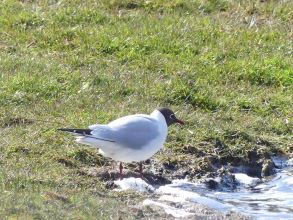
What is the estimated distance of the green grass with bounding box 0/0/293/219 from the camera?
28.2ft

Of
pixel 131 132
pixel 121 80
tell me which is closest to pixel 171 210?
pixel 131 132

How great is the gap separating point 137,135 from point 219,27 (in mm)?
4376

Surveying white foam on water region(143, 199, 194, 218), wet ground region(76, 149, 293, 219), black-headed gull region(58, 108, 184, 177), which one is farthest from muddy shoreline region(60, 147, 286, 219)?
white foam on water region(143, 199, 194, 218)

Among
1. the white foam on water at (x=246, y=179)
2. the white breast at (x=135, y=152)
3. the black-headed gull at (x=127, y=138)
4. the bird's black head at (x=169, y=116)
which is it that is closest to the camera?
the black-headed gull at (x=127, y=138)

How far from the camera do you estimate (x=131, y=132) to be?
874 centimetres

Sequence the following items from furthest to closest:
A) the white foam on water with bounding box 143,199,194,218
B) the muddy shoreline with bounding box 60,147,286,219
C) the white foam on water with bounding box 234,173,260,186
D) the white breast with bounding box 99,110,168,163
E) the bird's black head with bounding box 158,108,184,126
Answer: the bird's black head with bounding box 158,108,184,126 → the white foam on water with bounding box 234,173,260,186 → the muddy shoreline with bounding box 60,147,286,219 → the white breast with bounding box 99,110,168,163 → the white foam on water with bounding box 143,199,194,218

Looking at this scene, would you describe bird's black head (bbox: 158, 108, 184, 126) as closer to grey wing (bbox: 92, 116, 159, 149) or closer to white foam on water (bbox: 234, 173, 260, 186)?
grey wing (bbox: 92, 116, 159, 149)

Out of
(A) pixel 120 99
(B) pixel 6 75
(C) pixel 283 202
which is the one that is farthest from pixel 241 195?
(B) pixel 6 75

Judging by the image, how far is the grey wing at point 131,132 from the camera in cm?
864

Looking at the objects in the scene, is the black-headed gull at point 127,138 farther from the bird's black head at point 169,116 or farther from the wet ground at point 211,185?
the bird's black head at point 169,116

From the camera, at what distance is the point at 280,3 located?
1383cm

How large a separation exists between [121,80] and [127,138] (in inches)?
93.6

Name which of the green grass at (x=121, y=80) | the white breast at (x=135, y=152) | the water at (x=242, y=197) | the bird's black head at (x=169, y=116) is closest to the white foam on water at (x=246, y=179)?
the water at (x=242, y=197)

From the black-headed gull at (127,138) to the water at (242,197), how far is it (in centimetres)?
35
